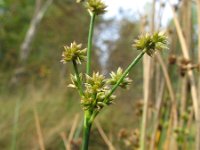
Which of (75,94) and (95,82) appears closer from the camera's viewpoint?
(95,82)

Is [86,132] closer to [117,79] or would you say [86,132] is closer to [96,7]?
[117,79]

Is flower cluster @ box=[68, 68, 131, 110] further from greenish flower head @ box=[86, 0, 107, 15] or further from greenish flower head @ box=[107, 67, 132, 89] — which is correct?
greenish flower head @ box=[86, 0, 107, 15]

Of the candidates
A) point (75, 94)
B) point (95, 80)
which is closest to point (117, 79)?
point (95, 80)

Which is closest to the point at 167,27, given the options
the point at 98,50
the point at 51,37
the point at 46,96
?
the point at 46,96

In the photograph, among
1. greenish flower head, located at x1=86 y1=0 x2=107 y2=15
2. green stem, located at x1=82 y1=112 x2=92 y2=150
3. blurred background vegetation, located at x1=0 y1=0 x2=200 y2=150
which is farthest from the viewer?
blurred background vegetation, located at x1=0 y1=0 x2=200 y2=150

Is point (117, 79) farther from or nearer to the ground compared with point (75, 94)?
farther from the ground

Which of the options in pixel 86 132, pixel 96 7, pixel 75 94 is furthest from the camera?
pixel 75 94

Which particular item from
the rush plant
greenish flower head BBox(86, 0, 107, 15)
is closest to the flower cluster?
the rush plant
